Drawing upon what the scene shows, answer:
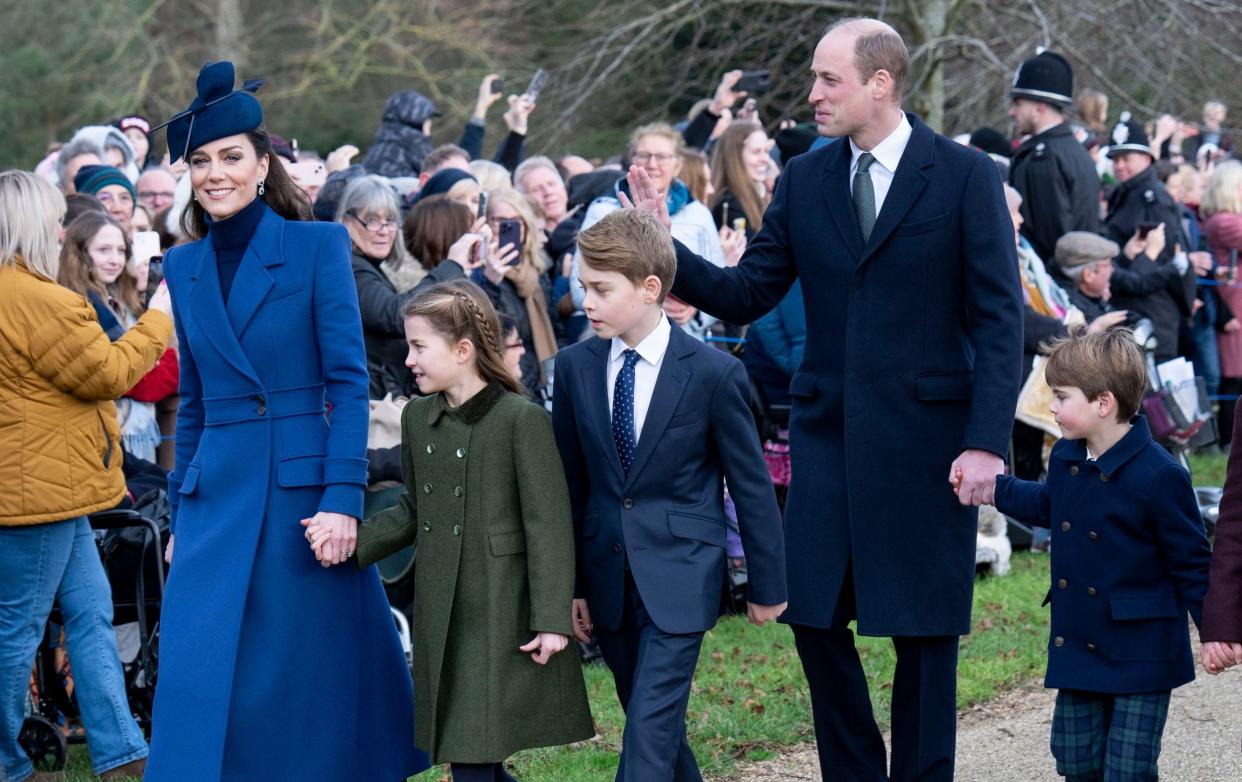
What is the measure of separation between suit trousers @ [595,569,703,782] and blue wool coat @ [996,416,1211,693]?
105 cm

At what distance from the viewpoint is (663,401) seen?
430 cm

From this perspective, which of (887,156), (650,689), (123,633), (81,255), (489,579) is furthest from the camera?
(81,255)

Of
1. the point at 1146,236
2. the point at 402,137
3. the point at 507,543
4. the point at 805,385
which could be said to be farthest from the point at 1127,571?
the point at 402,137

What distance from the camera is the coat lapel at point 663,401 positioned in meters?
4.29

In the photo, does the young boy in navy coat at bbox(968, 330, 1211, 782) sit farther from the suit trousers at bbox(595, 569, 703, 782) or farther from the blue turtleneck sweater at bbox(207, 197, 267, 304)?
the blue turtleneck sweater at bbox(207, 197, 267, 304)

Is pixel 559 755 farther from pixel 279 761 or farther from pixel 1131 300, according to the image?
pixel 1131 300

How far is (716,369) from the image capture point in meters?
4.34

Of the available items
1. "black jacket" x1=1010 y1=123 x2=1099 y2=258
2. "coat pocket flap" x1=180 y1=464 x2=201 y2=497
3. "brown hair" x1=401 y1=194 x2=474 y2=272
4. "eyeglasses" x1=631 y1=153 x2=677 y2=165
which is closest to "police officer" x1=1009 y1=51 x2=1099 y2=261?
"black jacket" x1=1010 y1=123 x2=1099 y2=258

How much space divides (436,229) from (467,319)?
10.1ft

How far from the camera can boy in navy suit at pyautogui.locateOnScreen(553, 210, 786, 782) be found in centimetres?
425

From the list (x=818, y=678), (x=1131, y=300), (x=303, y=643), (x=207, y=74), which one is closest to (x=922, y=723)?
(x=818, y=678)

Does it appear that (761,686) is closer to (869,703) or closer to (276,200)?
(869,703)

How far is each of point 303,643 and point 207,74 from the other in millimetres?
1528

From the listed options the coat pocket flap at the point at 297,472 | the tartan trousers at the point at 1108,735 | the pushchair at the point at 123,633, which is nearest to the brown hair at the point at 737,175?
the pushchair at the point at 123,633
